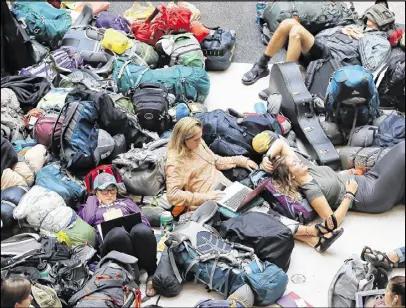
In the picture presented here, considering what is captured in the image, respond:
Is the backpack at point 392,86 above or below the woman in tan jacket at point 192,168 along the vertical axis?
above

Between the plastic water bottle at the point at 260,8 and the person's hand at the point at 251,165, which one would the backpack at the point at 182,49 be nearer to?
the plastic water bottle at the point at 260,8

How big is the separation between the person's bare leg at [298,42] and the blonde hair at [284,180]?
1323mm

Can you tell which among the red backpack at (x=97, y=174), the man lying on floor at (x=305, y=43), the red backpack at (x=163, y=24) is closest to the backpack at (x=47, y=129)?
the red backpack at (x=97, y=174)

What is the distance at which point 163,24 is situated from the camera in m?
5.55

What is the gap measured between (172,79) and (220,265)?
5.87 ft

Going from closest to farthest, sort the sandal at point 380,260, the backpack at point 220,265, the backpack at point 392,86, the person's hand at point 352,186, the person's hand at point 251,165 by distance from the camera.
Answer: the sandal at point 380,260 → the backpack at point 392,86 → the backpack at point 220,265 → the person's hand at point 352,186 → the person's hand at point 251,165

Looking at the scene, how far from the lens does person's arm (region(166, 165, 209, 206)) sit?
4055 mm

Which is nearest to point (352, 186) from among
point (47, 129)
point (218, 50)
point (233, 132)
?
point (233, 132)

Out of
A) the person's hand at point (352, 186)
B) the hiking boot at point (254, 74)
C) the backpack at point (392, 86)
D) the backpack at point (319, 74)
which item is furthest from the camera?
the hiking boot at point (254, 74)

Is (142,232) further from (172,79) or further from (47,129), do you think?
(172,79)

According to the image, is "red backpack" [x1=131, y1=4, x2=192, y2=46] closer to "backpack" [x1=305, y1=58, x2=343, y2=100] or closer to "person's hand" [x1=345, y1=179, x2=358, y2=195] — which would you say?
"backpack" [x1=305, y1=58, x2=343, y2=100]

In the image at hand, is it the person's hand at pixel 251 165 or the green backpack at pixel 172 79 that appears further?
the green backpack at pixel 172 79

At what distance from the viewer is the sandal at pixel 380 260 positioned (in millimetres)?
2941

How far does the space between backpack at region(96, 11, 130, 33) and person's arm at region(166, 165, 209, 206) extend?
2049 mm
